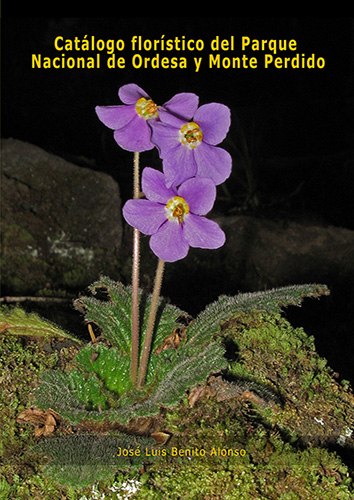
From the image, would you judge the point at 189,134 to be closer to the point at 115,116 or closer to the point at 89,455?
the point at 115,116

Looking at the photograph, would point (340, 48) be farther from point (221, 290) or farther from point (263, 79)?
point (221, 290)

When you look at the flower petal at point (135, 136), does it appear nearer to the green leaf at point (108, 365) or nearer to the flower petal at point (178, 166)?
the flower petal at point (178, 166)

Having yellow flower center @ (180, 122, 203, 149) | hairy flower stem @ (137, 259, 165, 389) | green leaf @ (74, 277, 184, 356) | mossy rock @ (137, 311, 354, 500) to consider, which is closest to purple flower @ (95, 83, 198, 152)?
yellow flower center @ (180, 122, 203, 149)

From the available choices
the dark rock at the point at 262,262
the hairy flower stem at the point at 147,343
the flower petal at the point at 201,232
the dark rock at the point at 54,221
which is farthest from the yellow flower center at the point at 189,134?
the dark rock at the point at 54,221

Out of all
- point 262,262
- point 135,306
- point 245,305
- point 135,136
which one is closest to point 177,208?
point 135,136

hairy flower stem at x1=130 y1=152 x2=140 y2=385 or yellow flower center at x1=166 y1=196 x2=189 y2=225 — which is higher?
yellow flower center at x1=166 y1=196 x2=189 y2=225

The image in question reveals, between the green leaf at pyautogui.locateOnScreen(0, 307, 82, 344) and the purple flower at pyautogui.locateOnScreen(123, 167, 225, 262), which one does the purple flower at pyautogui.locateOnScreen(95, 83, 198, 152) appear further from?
the green leaf at pyautogui.locateOnScreen(0, 307, 82, 344)
